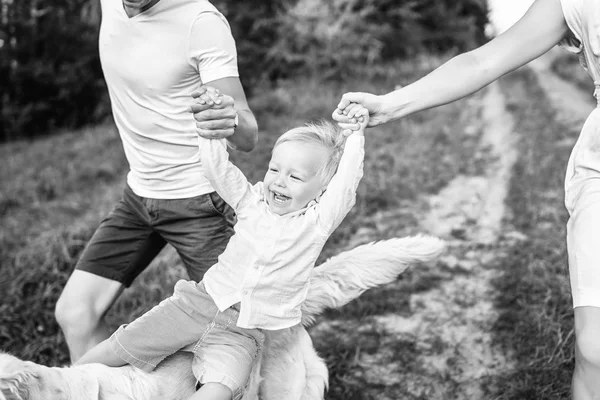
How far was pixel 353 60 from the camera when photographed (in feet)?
43.5

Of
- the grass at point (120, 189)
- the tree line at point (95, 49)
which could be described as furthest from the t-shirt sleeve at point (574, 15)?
the tree line at point (95, 49)

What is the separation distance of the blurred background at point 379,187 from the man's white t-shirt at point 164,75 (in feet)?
4.85

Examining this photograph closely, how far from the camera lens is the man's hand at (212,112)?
2.19 m

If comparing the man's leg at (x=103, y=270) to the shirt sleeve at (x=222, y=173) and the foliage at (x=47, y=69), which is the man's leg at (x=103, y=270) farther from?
the foliage at (x=47, y=69)

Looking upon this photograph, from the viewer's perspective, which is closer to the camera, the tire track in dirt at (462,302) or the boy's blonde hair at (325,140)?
the boy's blonde hair at (325,140)

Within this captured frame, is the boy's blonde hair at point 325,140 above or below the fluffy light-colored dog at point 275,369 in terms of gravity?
above

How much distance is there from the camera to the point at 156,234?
3.13m

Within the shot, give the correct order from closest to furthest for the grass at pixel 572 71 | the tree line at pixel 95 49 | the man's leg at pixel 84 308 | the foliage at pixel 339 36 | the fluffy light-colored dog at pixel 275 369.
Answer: the fluffy light-colored dog at pixel 275 369
the man's leg at pixel 84 308
the tree line at pixel 95 49
the grass at pixel 572 71
the foliage at pixel 339 36

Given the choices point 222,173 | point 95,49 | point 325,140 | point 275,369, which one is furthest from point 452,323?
point 95,49

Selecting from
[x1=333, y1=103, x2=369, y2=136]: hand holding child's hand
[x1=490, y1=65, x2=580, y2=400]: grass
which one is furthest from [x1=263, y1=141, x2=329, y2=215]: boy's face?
[x1=490, y1=65, x2=580, y2=400]: grass

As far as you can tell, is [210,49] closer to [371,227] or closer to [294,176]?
[294,176]

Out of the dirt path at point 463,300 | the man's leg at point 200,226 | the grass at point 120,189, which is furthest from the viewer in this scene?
the grass at point 120,189

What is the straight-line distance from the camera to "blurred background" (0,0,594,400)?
154 inches

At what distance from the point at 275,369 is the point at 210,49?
124 cm
